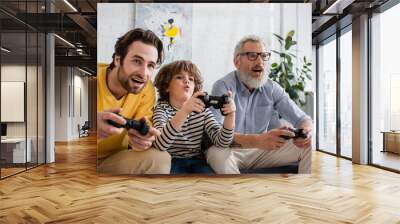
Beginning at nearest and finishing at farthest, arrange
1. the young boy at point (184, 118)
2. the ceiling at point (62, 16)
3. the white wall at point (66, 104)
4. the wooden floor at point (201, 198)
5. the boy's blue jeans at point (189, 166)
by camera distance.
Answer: the wooden floor at point (201, 198) < the young boy at point (184, 118) < the boy's blue jeans at point (189, 166) < the ceiling at point (62, 16) < the white wall at point (66, 104)

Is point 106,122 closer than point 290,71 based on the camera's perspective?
Yes

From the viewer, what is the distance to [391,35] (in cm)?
726

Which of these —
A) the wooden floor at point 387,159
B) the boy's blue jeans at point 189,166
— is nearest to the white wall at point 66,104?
the boy's blue jeans at point 189,166

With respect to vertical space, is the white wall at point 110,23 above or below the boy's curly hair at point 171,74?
above

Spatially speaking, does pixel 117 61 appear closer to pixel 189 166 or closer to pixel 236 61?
pixel 236 61

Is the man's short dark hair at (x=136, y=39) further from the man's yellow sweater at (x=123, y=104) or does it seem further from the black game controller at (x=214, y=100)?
the black game controller at (x=214, y=100)

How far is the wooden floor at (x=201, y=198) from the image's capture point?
393 centimetres

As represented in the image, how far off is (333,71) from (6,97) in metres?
7.29

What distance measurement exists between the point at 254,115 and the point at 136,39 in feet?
7.16

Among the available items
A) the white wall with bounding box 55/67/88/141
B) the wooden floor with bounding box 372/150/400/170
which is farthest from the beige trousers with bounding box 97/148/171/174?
the white wall with bounding box 55/67/88/141

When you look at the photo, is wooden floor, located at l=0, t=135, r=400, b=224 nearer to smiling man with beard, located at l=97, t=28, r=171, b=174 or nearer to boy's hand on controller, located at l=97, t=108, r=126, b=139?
smiling man with beard, located at l=97, t=28, r=171, b=174

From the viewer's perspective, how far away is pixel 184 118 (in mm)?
5988

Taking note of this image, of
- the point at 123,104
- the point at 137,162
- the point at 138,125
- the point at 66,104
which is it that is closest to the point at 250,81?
the point at 138,125

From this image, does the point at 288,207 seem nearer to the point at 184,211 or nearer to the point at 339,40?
the point at 184,211
